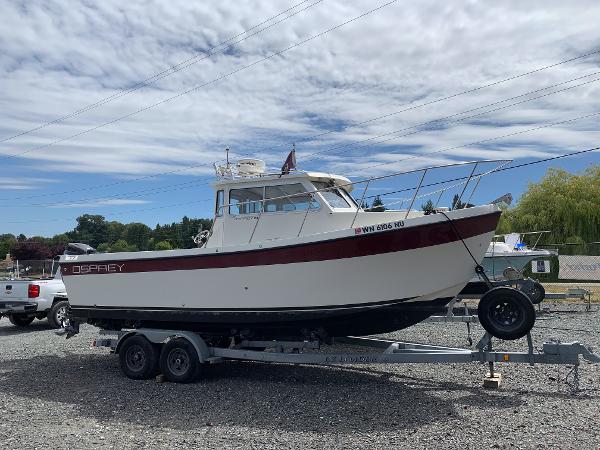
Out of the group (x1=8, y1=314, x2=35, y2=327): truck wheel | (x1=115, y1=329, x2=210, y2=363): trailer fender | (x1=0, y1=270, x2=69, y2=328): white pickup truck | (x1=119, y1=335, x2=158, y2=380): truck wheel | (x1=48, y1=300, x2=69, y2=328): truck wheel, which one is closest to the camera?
(x1=115, y1=329, x2=210, y2=363): trailer fender

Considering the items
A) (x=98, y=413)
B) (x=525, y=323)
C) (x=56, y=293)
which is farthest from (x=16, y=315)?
(x=525, y=323)

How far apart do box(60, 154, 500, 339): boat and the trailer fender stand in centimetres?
25

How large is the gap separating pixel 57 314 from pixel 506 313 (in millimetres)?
10949

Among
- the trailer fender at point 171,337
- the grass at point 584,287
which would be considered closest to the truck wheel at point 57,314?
the trailer fender at point 171,337

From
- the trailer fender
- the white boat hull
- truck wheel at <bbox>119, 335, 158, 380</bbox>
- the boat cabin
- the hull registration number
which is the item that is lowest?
truck wheel at <bbox>119, 335, 158, 380</bbox>

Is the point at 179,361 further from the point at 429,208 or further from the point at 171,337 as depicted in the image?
the point at 429,208

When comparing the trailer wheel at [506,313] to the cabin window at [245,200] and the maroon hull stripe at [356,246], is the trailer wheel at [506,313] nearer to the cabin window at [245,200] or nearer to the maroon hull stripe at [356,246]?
the maroon hull stripe at [356,246]

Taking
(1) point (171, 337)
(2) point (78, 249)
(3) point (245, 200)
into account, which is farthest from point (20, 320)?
(3) point (245, 200)

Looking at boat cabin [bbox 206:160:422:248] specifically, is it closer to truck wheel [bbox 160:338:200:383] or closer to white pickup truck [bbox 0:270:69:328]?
truck wheel [bbox 160:338:200:383]

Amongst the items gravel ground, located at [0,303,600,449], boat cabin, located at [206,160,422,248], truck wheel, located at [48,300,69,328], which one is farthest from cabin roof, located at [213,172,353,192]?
truck wheel, located at [48,300,69,328]

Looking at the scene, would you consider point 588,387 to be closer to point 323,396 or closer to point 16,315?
point 323,396

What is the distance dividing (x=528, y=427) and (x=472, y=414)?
644mm

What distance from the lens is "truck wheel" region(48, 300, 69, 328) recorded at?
13695 millimetres

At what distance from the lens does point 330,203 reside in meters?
8.27
